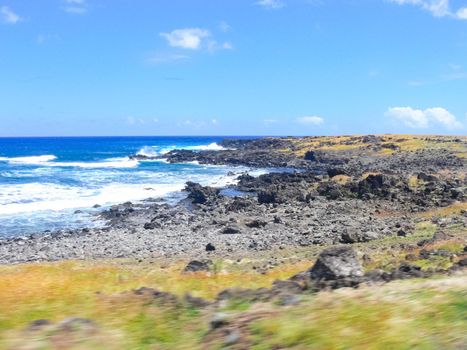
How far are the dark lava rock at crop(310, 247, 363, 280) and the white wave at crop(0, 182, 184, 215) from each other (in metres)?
31.2

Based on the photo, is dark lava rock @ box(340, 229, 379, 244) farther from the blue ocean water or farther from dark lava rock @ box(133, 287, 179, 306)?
the blue ocean water

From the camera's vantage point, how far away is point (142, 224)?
1271 inches

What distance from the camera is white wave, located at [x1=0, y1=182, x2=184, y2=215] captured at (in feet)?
127

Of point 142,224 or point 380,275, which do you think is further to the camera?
point 142,224

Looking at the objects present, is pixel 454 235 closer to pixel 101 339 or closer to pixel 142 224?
pixel 101 339

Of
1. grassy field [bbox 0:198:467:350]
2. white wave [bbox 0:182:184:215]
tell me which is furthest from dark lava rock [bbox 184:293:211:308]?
white wave [bbox 0:182:184:215]

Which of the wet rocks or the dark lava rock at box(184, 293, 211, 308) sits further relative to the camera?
the wet rocks

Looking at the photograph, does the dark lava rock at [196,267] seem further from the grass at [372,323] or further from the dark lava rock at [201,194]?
the dark lava rock at [201,194]

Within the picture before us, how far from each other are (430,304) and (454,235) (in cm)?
1472

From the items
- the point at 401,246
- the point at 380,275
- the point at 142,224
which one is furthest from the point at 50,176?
the point at 380,275

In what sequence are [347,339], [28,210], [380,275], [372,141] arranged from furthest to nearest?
[372,141]
[28,210]
[380,275]
[347,339]

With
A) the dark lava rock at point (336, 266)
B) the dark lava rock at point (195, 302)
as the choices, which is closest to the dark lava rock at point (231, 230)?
the dark lava rock at point (336, 266)

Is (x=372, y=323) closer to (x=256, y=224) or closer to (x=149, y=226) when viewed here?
(x=256, y=224)

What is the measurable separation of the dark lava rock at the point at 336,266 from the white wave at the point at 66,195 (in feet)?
102
